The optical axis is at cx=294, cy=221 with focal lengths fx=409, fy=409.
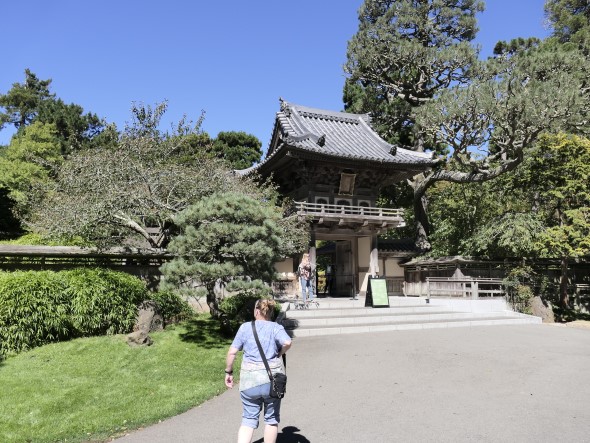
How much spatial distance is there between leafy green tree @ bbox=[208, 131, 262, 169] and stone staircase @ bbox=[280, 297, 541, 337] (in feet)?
78.0

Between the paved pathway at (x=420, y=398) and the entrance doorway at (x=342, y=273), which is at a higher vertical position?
the entrance doorway at (x=342, y=273)

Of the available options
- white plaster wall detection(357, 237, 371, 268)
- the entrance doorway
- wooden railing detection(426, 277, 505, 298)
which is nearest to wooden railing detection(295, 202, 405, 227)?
white plaster wall detection(357, 237, 371, 268)

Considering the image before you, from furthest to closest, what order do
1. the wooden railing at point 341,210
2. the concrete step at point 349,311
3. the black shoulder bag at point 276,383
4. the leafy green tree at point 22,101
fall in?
the leafy green tree at point 22,101 → the wooden railing at point 341,210 → the concrete step at point 349,311 → the black shoulder bag at point 276,383

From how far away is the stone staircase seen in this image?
1227 cm

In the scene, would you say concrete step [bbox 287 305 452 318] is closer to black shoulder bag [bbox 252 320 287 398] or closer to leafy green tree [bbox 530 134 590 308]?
leafy green tree [bbox 530 134 590 308]

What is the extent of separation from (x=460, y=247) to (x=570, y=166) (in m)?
6.23

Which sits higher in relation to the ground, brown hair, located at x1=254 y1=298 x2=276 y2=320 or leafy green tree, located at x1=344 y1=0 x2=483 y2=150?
leafy green tree, located at x1=344 y1=0 x2=483 y2=150

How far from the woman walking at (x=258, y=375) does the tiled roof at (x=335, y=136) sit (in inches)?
585

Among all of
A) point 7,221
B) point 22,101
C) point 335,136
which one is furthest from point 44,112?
point 335,136

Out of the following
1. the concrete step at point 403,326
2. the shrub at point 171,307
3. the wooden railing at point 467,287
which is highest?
the wooden railing at point 467,287

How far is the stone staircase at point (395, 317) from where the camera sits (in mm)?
12273

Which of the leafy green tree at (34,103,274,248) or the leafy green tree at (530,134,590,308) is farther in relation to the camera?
the leafy green tree at (530,134,590,308)

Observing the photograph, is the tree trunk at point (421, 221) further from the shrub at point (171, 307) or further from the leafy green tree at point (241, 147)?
the leafy green tree at point (241, 147)

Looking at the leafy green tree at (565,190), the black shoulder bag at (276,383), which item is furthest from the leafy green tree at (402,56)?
the black shoulder bag at (276,383)
